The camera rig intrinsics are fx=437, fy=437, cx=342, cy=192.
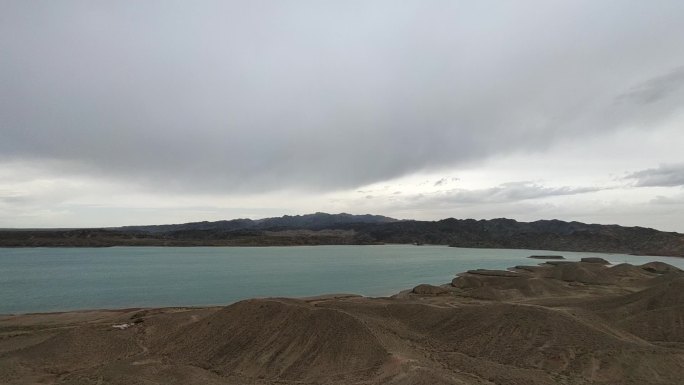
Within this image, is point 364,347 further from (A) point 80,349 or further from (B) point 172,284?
(B) point 172,284

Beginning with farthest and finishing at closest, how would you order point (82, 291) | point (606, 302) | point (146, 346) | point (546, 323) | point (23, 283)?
point (23, 283)
point (82, 291)
point (606, 302)
point (146, 346)
point (546, 323)

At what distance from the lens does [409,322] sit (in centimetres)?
2953

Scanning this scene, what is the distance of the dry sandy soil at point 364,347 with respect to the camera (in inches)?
781

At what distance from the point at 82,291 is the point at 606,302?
5930 cm

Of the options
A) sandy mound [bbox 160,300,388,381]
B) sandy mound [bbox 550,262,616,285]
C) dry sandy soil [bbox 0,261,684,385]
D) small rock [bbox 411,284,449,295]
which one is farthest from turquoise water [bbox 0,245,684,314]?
sandy mound [bbox 160,300,388,381]

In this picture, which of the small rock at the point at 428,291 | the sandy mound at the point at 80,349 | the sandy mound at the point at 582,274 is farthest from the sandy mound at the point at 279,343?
the sandy mound at the point at 582,274

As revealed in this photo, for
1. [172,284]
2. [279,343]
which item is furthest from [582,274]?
[172,284]

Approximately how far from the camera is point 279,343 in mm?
24047

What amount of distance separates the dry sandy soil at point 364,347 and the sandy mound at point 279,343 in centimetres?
6

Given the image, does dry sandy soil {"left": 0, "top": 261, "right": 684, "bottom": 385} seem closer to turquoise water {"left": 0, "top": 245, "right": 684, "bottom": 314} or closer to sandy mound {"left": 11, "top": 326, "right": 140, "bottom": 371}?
sandy mound {"left": 11, "top": 326, "right": 140, "bottom": 371}

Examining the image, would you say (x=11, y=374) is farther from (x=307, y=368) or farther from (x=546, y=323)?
(x=546, y=323)

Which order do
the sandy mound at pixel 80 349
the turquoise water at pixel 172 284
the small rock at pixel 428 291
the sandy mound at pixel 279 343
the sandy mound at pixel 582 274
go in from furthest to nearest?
the sandy mound at pixel 582 274 < the small rock at pixel 428 291 < the turquoise water at pixel 172 284 < the sandy mound at pixel 80 349 < the sandy mound at pixel 279 343

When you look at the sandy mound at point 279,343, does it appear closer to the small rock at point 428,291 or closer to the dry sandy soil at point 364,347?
the dry sandy soil at point 364,347

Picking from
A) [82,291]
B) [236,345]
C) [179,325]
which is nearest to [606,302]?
[236,345]
